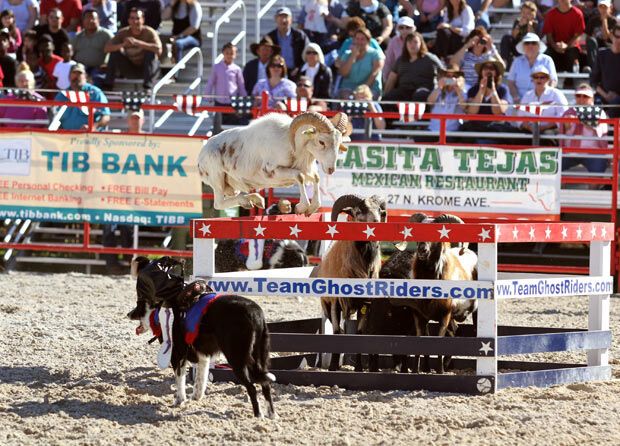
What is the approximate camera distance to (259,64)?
55.9 ft

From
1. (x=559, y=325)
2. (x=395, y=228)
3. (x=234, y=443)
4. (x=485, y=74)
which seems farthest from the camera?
(x=485, y=74)

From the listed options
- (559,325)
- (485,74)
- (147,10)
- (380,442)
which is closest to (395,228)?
(380,442)

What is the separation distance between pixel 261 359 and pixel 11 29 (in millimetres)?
12847

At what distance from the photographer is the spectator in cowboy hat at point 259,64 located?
16906 millimetres

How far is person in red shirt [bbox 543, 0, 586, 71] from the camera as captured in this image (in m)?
16.8

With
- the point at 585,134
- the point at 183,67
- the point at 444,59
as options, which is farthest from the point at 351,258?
the point at 183,67

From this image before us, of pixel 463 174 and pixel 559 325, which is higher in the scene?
pixel 463 174

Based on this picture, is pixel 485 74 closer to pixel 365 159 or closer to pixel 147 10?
pixel 365 159

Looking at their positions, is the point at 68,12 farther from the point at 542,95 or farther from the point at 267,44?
the point at 542,95

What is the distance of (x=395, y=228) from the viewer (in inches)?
316

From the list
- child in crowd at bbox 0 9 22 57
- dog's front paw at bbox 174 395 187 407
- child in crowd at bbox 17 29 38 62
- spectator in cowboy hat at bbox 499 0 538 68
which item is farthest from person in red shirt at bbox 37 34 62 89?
→ dog's front paw at bbox 174 395 187 407

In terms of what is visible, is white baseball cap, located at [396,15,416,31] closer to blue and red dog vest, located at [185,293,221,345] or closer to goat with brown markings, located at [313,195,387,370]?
goat with brown markings, located at [313,195,387,370]

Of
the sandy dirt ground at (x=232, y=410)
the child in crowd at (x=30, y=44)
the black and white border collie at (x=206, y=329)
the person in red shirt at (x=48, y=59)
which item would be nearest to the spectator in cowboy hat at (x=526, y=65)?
the sandy dirt ground at (x=232, y=410)

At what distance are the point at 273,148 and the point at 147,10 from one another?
11097mm
